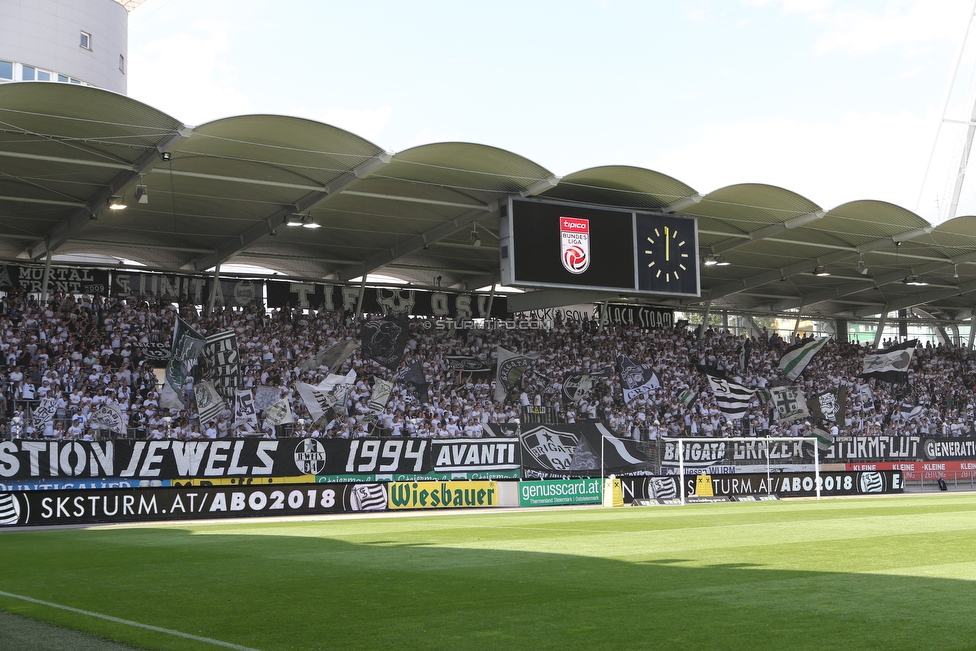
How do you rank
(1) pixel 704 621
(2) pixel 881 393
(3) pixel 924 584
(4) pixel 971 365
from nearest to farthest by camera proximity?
1. (1) pixel 704 621
2. (3) pixel 924 584
3. (2) pixel 881 393
4. (4) pixel 971 365

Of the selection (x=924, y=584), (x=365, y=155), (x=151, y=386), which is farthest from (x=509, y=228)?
(x=924, y=584)

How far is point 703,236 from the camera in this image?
1460 inches

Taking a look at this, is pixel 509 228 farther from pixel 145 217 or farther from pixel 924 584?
pixel 924 584

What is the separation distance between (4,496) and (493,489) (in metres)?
13.3

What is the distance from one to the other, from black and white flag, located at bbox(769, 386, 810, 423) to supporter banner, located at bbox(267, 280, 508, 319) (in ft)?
40.2

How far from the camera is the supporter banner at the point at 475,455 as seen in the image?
31.7m

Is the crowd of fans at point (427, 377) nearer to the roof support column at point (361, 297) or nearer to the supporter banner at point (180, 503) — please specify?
the roof support column at point (361, 297)

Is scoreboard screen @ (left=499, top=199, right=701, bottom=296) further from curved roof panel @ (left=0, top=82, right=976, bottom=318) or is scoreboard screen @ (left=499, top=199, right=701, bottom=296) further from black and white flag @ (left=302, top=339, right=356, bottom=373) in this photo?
black and white flag @ (left=302, top=339, right=356, bottom=373)

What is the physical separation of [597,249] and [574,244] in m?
0.87

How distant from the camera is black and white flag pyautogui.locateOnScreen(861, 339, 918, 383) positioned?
157ft

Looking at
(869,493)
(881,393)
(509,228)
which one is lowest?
(869,493)

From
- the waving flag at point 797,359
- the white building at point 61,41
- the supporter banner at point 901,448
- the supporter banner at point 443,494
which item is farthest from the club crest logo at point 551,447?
the white building at point 61,41

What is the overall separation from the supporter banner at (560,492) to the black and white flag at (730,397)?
11.2 m

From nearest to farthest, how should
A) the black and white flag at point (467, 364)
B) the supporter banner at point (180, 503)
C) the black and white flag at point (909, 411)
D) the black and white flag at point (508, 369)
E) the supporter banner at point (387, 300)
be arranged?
the supporter banner at point (180, 503) → the black and white flag at point (508, 369) → the black and white flag at point (467, 364) → the supporter banner at point (387, 300) → the black and white flag at point (909, 411)
